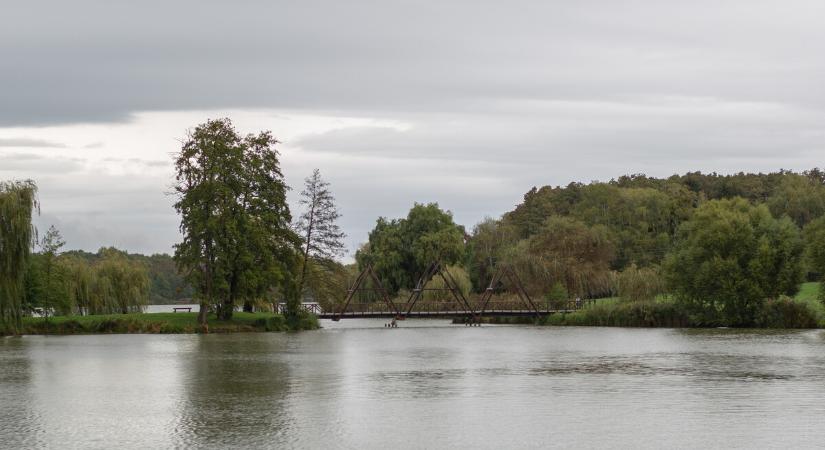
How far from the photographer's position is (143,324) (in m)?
76.6

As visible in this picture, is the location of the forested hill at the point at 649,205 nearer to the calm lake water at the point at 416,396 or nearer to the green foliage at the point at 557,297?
the green foliage at the point at 557,297

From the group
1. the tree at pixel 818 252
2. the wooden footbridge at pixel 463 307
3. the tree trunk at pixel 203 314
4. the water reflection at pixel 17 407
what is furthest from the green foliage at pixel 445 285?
the water reflection at pixel 17 407

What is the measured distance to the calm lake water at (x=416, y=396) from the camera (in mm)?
25594

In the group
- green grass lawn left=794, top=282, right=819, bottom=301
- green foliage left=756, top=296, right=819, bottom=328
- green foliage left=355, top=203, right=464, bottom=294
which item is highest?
green foliage left=355, top=203, right=464, bottom=294

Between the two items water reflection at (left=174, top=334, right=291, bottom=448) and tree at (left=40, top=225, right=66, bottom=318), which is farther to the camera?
tree at (left=40, top=225, right=66, bottom=318)

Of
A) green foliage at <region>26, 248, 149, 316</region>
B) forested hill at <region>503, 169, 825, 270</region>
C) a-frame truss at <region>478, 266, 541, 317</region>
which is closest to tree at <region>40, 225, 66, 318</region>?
green foliage at <region>26, 248, 149, 316</region>

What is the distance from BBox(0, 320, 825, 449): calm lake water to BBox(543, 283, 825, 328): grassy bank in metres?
17.3

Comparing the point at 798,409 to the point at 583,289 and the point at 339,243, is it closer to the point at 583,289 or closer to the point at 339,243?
the point at 339,243

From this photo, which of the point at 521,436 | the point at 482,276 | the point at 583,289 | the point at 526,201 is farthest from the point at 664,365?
the point at 526,201

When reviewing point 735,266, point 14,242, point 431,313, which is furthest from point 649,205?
point 14,242

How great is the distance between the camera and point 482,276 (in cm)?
12781

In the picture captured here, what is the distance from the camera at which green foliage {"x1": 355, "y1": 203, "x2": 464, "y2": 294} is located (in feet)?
399

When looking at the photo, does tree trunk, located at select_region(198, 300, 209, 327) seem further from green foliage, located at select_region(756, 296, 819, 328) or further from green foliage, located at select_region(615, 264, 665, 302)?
green foliage, located at select_region(756, 296, 819, 328)

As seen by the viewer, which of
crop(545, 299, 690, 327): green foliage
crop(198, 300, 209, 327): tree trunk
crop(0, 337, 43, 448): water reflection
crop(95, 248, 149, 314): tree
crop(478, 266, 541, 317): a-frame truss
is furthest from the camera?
crop(478, 266, 541, 317): a-frame truss
